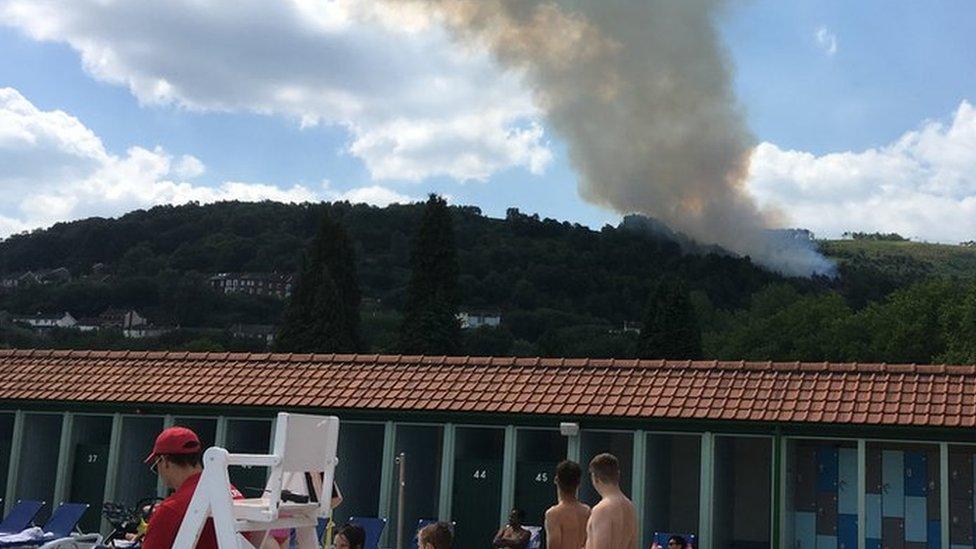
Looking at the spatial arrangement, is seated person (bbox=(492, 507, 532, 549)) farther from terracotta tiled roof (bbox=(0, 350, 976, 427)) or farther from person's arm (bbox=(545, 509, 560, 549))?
terracotta tiled roof (bbox=(0, 350, 976, 427))

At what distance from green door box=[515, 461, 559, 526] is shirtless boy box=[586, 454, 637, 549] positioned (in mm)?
9992

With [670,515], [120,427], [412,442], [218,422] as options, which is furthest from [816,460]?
[120,427]

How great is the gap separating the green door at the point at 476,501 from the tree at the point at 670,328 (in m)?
33.3

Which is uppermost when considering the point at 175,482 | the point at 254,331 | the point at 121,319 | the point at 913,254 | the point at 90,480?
the point at 913,254

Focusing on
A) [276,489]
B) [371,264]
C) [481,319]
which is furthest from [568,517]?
[371,264]

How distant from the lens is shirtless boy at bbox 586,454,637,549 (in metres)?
5.74

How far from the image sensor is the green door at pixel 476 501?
15938mm

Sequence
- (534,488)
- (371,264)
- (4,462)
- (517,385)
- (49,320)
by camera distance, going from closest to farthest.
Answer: (534,488)
(517,385)
(4,462)
(49,320)
(371,264)

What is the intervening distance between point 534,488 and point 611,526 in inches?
407

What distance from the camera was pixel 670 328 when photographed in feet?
164

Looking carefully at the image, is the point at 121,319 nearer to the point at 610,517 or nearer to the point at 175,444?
the point at 610,517

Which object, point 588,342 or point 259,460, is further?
point 588,342

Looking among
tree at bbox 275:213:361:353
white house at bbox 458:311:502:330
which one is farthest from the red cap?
white house at bbox 458:311:502:330

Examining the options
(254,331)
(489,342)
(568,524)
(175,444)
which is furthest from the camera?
(254,331)
